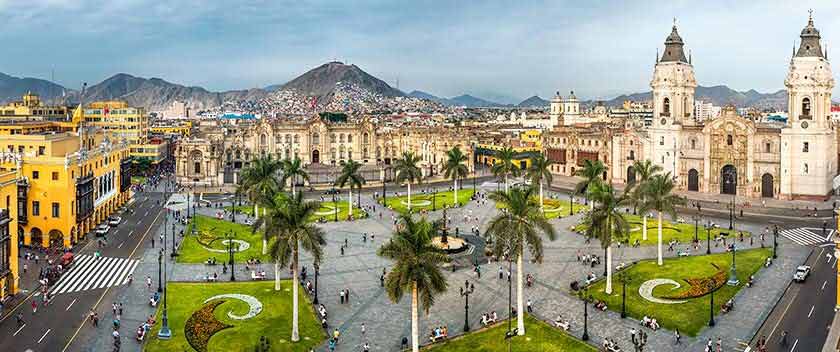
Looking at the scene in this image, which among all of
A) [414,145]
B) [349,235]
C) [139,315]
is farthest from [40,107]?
[139,315]

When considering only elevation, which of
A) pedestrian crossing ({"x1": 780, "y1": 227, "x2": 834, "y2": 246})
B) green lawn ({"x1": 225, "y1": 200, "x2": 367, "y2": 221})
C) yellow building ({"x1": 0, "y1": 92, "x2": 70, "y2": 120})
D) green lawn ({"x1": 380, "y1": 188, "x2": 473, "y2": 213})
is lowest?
pedestrian crossing ({"x1": 780, "y1": 227, "x2": 834, "y2": 246})

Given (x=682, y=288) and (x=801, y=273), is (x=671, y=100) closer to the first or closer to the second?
(x=801, y=273)

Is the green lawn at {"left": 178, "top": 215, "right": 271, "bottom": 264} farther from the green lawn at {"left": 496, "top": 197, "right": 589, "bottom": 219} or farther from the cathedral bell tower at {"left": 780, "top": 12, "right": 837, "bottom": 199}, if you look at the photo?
the cathedral bell tower at {"left": 780, "top": 12, "right": 837, "bottom": 199}

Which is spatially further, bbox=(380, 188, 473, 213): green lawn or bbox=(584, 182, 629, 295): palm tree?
bbox=(380, 188, 473, 213): green lawn

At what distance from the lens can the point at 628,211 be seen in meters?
85.4

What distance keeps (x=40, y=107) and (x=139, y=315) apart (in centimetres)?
12683

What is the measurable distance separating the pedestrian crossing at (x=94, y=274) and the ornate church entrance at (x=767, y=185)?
8105 centimetres

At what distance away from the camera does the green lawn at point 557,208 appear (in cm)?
8432

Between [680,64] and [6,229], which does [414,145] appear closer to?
[680,64]

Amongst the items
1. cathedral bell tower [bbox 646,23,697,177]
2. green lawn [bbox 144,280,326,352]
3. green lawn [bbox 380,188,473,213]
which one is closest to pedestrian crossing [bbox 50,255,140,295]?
green lawn [bbox 144,280,326,352]

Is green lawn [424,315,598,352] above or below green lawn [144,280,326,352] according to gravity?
below

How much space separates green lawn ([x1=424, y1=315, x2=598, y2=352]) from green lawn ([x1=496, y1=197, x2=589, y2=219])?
40.6 metres

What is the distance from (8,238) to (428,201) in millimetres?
56636

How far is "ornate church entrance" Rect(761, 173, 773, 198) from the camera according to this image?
311ft
